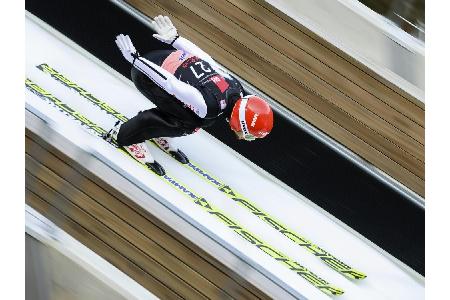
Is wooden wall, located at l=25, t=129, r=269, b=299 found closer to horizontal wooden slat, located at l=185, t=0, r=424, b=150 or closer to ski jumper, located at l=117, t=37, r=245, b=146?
ski jumper, located at l=117, t=37, r=245, b=146

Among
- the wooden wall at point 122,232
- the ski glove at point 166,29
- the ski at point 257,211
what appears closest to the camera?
the wooden wall at point 122,232

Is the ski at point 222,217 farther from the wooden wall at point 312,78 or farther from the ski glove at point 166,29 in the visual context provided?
the wooden wall at point 312,78

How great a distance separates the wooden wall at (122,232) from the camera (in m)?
3.89

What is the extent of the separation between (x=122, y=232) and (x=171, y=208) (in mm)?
309

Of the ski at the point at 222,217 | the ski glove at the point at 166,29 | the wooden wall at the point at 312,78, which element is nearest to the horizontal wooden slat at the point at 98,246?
the ski at the point at 222,217

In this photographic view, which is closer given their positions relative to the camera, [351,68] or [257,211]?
[257,211]

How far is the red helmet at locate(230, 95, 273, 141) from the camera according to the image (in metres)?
4.07

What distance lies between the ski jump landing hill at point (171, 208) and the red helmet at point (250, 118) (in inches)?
22.1

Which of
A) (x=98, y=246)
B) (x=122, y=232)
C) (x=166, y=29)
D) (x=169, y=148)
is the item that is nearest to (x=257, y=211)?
(x=169, y=148)

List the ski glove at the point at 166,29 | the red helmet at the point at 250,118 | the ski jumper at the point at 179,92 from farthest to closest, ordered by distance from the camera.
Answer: the ski glove at the point at 166,29 → the ski jumper at the point at 179,92 → the red helmet at the point at 250,118

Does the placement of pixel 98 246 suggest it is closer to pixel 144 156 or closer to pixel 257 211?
pixel 144 156

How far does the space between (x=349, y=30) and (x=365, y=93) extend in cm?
48

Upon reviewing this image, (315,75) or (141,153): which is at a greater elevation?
(315,75)

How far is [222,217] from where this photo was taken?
451 centimetres
